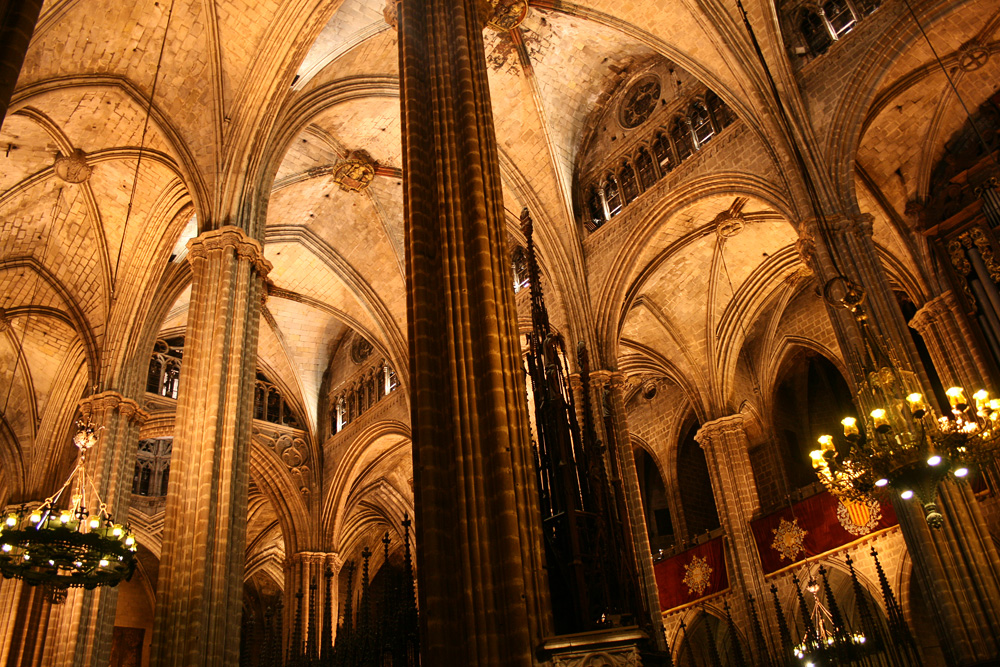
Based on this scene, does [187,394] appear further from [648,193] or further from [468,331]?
[648,193]

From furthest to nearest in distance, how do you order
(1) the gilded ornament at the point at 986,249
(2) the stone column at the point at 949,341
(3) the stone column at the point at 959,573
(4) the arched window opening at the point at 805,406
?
(4) the arched window opening at the point at 805,406 < (2) the stone column at the point at 949,341 < (1) the gilded ornament at the point at 986,249 < (3) the stone column at the point at 959,573

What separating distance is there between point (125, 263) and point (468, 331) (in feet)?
40.0

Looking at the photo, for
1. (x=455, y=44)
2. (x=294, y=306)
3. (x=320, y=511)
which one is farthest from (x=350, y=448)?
(x=455, y=44)

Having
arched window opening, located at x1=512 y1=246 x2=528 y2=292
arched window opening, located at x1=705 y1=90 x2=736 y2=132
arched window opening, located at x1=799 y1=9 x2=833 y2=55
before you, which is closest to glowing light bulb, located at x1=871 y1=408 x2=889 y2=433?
arched window opening, located at x1=799 y1=9 x2=833 y2=55

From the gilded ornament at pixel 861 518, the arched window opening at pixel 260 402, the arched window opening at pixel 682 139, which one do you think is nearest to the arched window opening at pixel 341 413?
the arched window opening at pixel 260 402

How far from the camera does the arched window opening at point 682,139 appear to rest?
15469 millimetres

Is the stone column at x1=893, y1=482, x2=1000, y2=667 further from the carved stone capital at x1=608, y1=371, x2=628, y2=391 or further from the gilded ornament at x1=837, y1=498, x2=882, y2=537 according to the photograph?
the carved stone capital at x1=608, y1=371, x2=628, y2=391

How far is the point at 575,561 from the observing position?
253 inches

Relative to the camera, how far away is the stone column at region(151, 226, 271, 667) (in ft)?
30.6

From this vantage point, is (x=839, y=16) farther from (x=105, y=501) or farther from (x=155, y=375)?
(x=155, y=375)

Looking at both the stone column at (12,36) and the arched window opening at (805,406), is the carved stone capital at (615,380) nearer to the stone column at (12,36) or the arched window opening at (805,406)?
the arched window opening at (805,406)

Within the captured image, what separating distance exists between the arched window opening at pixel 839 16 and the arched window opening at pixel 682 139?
3.11 m

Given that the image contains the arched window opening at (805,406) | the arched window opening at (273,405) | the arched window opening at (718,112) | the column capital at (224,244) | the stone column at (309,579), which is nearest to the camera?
the column capital at (224,244)

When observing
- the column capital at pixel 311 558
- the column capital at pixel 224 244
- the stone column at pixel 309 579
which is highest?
the column capital at pixel 224 244
